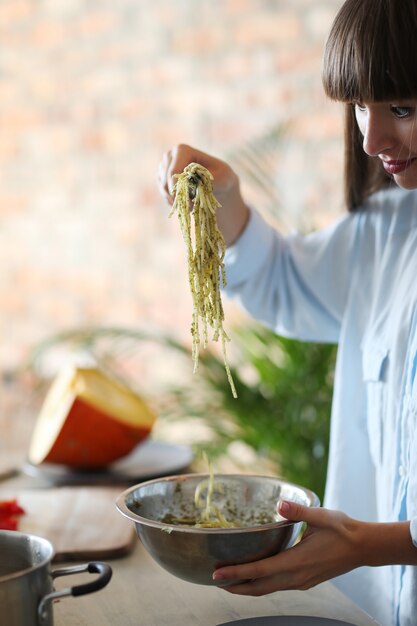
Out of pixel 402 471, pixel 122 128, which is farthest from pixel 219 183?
pixel 122 128

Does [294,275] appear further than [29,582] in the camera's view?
Yes

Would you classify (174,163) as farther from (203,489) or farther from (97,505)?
(97,505)

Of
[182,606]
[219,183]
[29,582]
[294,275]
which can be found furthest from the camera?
[294,275]

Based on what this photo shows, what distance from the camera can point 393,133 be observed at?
1058 millimetres

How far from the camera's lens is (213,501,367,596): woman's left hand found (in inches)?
37.8

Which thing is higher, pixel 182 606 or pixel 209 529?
pixel 209 529

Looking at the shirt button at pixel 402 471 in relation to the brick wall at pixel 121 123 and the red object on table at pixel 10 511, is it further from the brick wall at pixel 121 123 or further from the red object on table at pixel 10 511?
the brick wall at pixel 121 123

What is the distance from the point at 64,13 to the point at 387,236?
2362 millimetres

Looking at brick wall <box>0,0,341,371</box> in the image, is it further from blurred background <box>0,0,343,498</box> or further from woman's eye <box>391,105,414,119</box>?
woman's eye <box>391,105,414,119</box>

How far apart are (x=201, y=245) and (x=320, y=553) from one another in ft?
1.41

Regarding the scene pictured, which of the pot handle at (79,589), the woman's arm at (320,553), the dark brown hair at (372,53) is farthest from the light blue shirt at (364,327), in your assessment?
the pot handle at (79,589)

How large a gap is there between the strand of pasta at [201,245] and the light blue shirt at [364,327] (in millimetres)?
288

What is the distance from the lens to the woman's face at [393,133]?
103cm

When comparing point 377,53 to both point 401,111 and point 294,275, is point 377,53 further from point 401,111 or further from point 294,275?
point 294,275
